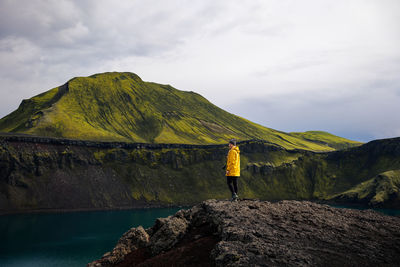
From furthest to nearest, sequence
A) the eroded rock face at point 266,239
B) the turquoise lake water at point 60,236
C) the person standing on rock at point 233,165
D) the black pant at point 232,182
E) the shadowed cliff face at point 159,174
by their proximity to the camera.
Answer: the shadowed cliff face at point 159,174
the turquoise lake water at point 60,236
the black pant at point 232,182
the person standing on rock at point 233,165
the eroded rock face at point 266,239

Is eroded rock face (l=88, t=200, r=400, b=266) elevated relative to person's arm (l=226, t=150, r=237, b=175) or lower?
lower

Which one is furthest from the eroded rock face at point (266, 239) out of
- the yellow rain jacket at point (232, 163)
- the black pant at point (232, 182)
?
the yellow rain jacket at point (232, 163)

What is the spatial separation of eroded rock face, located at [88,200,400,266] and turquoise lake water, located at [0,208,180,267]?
154 ft

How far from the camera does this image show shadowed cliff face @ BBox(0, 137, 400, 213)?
12938 cm

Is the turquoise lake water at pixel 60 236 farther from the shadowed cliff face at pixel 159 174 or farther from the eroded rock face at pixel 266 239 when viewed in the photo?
the eroded rock face at pixel 266 239

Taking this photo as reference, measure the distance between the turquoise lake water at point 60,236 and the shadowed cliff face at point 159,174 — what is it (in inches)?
636

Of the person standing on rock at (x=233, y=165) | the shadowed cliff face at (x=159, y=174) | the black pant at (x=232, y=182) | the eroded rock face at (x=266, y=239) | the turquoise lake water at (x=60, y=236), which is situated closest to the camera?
the eroded rock face at (x=266, y=239)

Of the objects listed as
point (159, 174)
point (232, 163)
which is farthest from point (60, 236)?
point (159, 174)

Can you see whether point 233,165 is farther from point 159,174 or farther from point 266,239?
point 159,174

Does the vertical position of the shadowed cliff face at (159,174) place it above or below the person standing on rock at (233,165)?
below

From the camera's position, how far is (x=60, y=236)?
8081cm

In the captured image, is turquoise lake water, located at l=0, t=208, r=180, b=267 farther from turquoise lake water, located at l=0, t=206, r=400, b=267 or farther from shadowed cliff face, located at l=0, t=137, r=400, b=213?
shadowed cliff face, located at l=0, t=137, r=400, b=213

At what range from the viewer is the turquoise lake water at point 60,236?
60781mm

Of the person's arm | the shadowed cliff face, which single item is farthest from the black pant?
the shadowed cliff face
